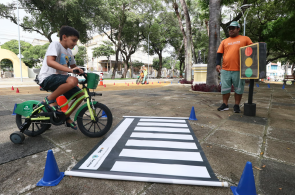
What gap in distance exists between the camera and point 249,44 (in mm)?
4129

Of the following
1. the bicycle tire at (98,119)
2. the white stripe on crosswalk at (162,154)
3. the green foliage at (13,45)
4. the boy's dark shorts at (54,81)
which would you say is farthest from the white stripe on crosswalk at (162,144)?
the green foliage at (13,45)

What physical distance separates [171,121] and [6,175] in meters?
2.71

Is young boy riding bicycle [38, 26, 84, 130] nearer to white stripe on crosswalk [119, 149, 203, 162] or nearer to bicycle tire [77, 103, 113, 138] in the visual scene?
bicycle tire [77, 103, 113, 138]

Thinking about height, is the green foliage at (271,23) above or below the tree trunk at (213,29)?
above

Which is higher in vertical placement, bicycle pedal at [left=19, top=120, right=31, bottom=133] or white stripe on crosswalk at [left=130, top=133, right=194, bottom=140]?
bicycle pedal at [left=19, top=120, right=31, bottom=133]

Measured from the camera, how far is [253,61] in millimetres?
3828

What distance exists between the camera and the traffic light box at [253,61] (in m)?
3.71

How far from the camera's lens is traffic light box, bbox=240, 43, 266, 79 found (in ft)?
12.2

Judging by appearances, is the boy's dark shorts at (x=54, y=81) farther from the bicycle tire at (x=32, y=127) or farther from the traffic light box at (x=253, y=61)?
the traffic light box at (x=253, y=61)

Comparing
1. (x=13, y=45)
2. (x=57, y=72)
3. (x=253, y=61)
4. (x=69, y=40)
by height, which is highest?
(x=13, y=45)

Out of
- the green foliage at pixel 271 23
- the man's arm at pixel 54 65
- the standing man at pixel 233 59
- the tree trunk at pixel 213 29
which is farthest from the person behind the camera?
the green foliage at pixel 271 23

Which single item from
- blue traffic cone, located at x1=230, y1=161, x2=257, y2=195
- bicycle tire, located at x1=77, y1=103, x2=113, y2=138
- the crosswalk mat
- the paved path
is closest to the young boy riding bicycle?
bicycle tire, located at x1=77, y1=103, x2=113, y2=138

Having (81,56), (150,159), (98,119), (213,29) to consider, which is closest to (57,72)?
(98,119)

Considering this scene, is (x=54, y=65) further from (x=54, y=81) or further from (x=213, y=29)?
(x=213, y=29)
